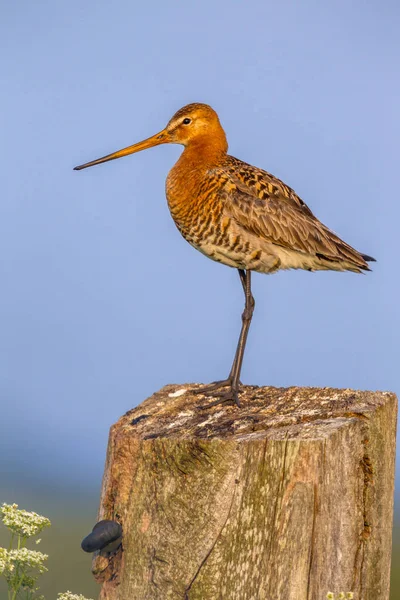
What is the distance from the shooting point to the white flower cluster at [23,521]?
5.32 metres

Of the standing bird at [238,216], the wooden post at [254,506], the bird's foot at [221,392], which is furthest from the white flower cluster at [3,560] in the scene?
the standing bird at [238,216]

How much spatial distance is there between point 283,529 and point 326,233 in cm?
387

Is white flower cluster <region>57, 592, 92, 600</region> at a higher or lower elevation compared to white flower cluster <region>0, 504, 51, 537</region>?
lower

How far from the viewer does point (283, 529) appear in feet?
15.3

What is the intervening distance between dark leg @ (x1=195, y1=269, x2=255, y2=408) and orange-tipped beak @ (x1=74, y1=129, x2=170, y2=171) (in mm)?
1616

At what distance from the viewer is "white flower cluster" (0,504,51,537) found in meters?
5.32

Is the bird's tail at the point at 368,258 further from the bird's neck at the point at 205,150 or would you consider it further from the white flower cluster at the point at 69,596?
the white flower cluster at the point at 69,596

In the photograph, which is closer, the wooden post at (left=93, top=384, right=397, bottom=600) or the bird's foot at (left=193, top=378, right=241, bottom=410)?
the wooden post at (left=93, top=384, right=397, bottom=600)

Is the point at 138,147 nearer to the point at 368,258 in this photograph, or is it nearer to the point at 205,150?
the point at 205,150

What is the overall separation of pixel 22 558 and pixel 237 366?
273 centimetres

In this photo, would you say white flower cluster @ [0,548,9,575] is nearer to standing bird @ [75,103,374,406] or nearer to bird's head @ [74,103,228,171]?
standing bird @ [75,103,374,406]

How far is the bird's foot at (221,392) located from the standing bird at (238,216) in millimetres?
25

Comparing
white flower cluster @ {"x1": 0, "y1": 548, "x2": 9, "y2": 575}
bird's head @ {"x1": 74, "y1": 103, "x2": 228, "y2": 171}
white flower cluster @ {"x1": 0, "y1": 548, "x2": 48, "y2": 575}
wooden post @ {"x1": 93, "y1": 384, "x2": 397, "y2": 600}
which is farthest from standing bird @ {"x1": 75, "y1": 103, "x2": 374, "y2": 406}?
white flower cluster @ {"x1": 0, "y1": 548, "x2": 9, "y2": 575}

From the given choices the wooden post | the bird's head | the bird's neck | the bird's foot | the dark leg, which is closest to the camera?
the wooden post
